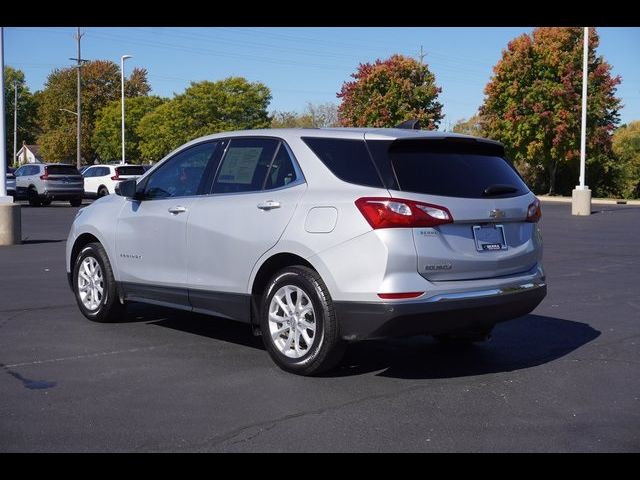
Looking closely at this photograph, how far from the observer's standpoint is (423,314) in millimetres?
5520

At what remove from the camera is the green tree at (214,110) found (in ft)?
199

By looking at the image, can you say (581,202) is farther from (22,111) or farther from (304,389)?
(22,111)

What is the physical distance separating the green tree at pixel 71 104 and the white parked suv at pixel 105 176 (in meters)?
46.8

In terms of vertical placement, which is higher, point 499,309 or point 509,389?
point 499,309

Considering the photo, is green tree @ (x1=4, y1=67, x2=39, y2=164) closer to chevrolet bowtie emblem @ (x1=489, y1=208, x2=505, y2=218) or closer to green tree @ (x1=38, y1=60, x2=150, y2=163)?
green tree @ (x1=38, y1=60, x2=150, y2=163)

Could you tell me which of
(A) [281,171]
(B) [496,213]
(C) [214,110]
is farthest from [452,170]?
(C) [214,110]

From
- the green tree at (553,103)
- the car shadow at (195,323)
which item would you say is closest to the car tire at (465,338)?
the car shadow at (195,323)

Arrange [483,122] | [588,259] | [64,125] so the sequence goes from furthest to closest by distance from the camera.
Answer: [64,125] < [483,122] < [588,259]

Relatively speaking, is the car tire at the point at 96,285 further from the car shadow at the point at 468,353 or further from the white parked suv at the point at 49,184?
the white parked suv at the point at 49,184

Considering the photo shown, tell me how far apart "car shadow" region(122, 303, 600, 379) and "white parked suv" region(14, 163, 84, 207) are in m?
25.2

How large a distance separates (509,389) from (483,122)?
150 feet
